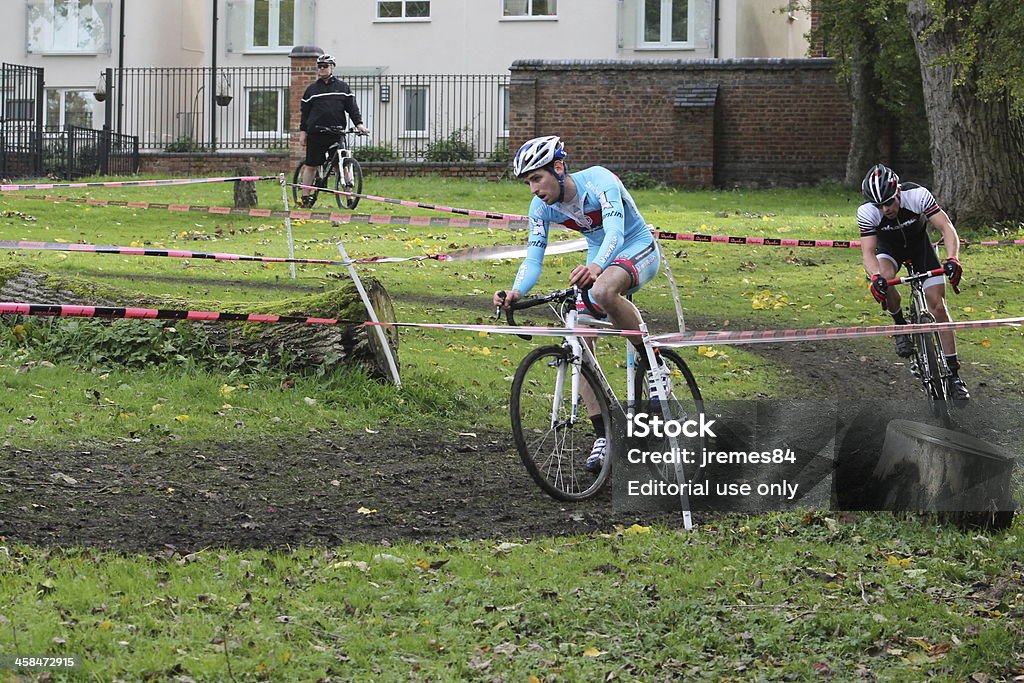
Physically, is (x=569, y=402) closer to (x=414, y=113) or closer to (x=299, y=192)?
(x=299, y=192)

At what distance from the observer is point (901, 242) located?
32.8ft

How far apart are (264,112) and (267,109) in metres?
0.11

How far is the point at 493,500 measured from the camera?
754 cm

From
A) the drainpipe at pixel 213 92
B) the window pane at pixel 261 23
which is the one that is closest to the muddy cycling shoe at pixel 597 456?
the drainpipe at pixel 213 92

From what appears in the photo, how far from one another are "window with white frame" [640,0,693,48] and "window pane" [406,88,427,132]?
5.50 meters

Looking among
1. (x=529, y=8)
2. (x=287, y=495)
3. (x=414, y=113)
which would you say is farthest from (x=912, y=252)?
(x=529, y=8)

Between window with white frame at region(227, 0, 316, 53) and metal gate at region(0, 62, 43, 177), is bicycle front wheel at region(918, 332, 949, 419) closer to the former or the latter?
metal gate at region(0, 62, 43, 177)

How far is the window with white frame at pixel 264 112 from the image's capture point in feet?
126

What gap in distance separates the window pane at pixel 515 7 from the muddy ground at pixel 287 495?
29.4 metres

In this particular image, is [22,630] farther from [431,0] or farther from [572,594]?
[431,0]

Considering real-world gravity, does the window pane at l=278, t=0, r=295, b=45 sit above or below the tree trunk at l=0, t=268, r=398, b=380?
above

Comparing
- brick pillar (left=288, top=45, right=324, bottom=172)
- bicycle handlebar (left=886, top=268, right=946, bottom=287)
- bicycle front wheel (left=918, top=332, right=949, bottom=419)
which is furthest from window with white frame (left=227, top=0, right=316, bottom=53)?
bicycle front wheel (left=918, top=332, right=949, bottom=419)

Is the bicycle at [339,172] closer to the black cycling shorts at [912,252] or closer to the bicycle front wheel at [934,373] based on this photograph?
the black cycling shorts at [912,252]

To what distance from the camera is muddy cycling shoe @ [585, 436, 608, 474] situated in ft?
25.2
